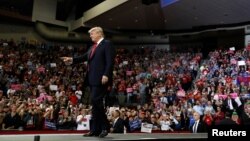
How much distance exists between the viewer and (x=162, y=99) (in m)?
15.5

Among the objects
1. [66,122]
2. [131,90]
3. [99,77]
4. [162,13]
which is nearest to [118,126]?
[66,122]

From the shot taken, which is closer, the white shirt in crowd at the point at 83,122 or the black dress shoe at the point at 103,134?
the black dress shoe at the point at 103,134

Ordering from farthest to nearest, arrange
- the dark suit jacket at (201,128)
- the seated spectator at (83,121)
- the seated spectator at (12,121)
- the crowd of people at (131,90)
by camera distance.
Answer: the crowd of people at (131,90), the seated spectator at (83,121), the seated spectator at (12,121), the dark suit jacket at (201,128)

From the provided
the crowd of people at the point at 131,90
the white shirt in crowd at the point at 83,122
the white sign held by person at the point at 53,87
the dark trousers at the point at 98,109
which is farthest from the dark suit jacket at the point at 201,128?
the white sign held by person at the point at 53,87

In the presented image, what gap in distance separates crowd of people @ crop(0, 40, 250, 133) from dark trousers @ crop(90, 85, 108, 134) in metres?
2.54

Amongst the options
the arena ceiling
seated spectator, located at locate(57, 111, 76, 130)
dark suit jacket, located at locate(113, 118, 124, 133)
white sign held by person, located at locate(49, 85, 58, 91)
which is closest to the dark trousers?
dark suit jacket, located at locate(113, 118, 124, 133)

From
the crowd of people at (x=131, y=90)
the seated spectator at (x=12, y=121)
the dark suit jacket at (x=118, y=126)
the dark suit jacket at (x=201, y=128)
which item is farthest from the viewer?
the crowd of people at (x=131, y=90)

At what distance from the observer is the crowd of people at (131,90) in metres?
11.2

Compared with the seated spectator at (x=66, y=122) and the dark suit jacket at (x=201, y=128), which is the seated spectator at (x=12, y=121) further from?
the dark suit jacket at (x=201, y=128)

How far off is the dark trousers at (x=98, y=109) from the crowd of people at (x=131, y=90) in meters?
2.54

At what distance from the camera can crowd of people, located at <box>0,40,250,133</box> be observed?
36.7 ft

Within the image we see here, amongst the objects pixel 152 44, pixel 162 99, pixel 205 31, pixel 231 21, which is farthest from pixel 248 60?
pixel 152 44

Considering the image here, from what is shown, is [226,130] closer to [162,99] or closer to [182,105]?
[182,105]

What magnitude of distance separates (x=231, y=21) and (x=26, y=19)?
1263 cm
